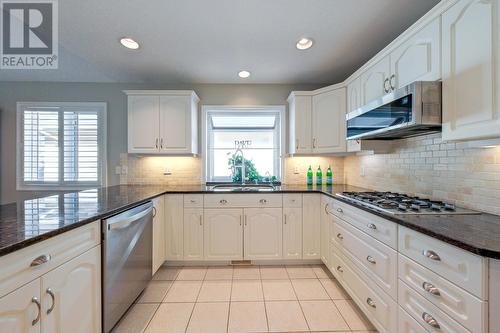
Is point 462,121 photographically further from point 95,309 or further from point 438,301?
point 95,309

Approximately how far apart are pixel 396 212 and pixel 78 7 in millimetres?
2715

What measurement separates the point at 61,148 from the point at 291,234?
11.0 ft

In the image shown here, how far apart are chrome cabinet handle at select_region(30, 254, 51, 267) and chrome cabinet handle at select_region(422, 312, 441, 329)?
1.73 meters

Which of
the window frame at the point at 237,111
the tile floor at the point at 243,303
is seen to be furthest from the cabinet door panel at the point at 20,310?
the window frame at the point at 237,111

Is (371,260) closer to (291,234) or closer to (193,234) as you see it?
(291,234)

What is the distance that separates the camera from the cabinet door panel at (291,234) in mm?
2650

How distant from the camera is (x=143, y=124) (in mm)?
2916

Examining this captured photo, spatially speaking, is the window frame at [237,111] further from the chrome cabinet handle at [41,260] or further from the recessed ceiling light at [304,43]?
the chrome cabinet handle at [41,260]

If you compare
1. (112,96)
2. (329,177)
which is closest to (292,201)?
(329,177)

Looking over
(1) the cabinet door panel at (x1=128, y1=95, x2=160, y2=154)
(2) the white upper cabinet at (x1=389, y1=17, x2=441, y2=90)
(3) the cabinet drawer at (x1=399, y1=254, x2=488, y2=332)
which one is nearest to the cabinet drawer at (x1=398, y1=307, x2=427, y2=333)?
(3) the cabinet drawer at (x1=399, y1=254, x2=488, y2=332)

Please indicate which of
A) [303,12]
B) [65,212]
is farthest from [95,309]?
[303,12]

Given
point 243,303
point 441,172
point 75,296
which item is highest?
point 441,172

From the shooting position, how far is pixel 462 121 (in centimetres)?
126

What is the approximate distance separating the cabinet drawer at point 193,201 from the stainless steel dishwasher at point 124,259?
1.73 ft
